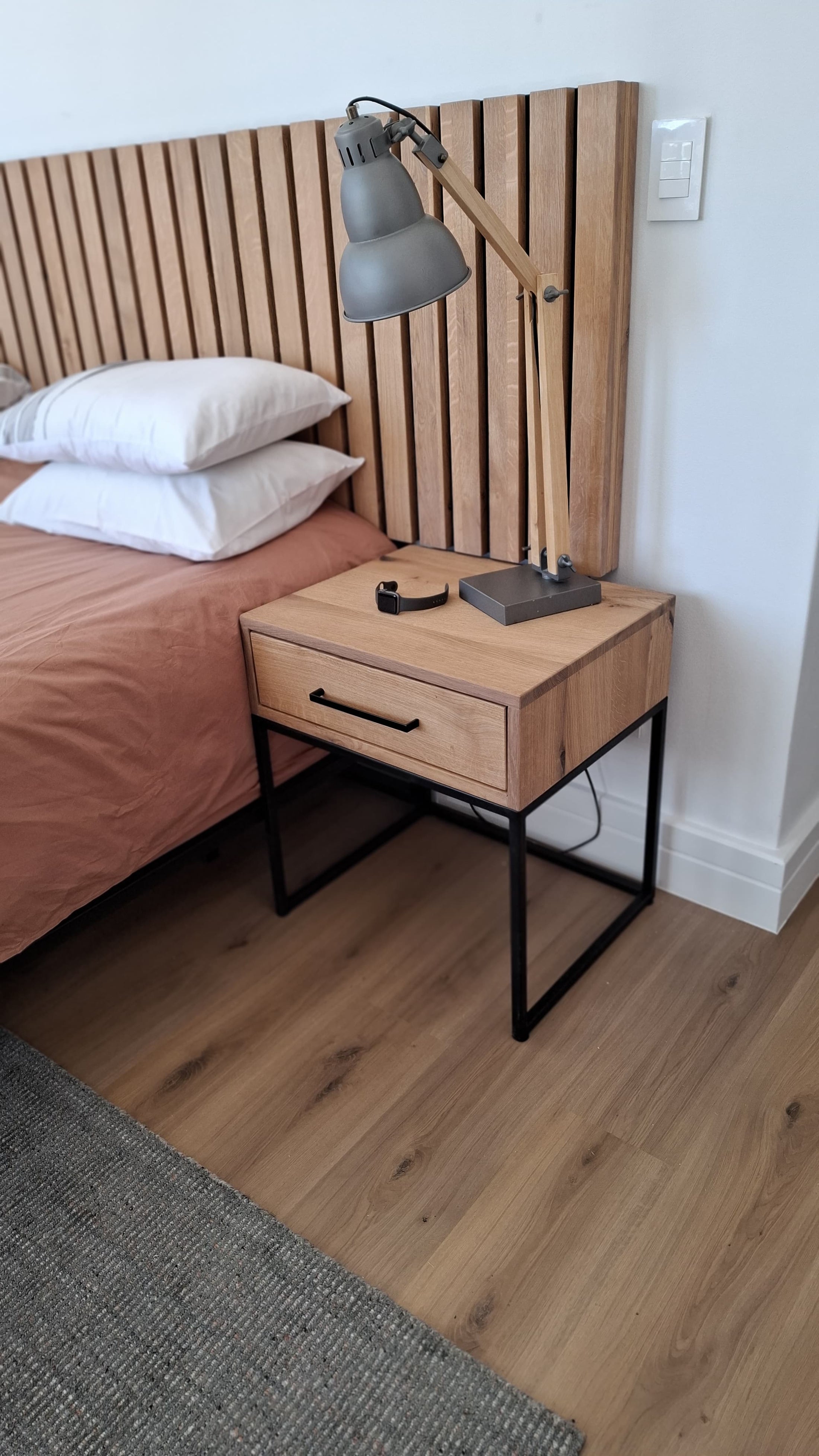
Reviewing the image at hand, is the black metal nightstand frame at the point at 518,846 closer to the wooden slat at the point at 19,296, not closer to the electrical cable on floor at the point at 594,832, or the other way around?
the electrical cable on floor at the point at 594,832

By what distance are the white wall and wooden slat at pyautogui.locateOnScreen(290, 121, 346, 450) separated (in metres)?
0.08

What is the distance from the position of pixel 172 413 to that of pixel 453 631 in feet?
2.04

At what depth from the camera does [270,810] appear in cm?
173

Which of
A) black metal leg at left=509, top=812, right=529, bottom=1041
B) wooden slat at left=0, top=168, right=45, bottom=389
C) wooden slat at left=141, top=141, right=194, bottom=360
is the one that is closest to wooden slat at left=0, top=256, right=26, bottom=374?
wooden slat at left=0, top=168, right=45, bottom=389

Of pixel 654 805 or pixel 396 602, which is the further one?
pixel 654 805

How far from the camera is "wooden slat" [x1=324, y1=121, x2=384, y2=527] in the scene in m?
1.69

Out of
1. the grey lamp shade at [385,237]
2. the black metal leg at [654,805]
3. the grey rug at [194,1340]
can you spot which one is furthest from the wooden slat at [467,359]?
the grey rug at [194,1340]

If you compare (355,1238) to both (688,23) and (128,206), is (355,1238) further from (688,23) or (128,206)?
(128,206)

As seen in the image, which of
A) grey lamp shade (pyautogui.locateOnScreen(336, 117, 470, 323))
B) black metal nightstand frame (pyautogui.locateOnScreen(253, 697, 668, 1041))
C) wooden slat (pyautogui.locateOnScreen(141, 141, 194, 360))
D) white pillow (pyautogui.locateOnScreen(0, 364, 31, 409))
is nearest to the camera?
grey lamp shade (pyautogui.locateOnScreen(336, 117, 470, 323))

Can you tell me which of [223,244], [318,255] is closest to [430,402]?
[318,255]

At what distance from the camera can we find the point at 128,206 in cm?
201

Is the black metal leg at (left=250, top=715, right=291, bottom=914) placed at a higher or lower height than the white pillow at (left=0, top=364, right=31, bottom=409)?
lower

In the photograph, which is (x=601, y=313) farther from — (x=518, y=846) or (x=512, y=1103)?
(x=512, y=1103)

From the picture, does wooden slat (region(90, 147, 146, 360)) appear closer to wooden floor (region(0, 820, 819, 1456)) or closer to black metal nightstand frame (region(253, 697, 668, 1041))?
black metal nightstand frame (region(253, 697, 668, 1041))
